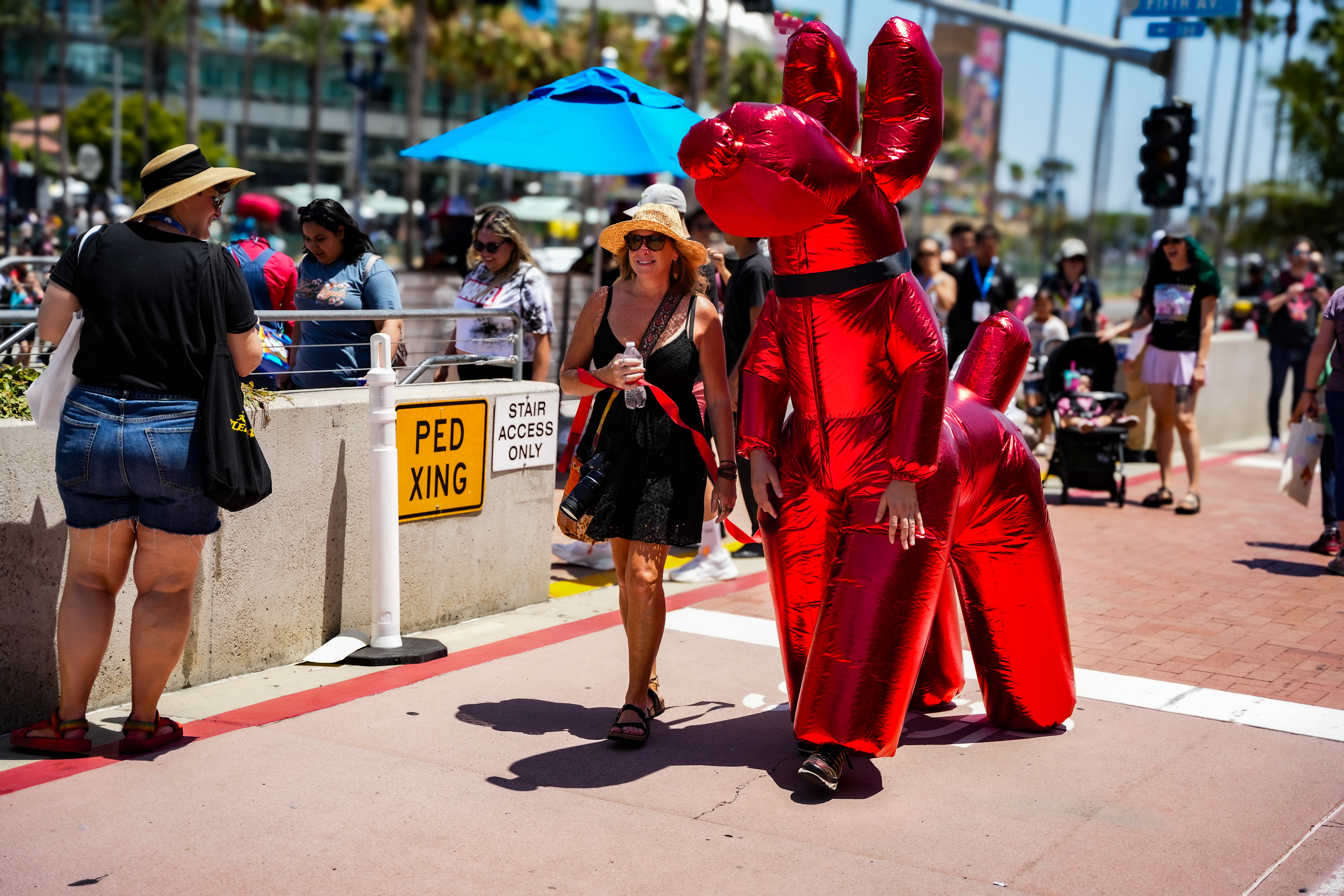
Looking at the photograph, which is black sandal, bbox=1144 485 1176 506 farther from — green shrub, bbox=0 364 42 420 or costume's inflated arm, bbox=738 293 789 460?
green shrub, bbox=0 364 42 420

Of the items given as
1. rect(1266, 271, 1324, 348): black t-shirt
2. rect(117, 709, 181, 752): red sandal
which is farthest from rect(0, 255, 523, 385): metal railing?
rect(1266, 271, 1324, 348): black t-shirt

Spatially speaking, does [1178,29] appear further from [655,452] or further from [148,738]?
[148,738]

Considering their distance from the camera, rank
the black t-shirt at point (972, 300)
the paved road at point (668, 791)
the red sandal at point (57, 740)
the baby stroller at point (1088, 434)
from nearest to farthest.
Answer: the paved road at point (668, 791), the red sandal at point (57, 740), the baby stroller at point (1088, 434), the black t-shirt at point (972, 300)

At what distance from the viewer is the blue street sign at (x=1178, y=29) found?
507 inches

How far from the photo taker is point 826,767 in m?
4.33

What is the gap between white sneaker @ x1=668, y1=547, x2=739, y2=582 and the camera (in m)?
7.54

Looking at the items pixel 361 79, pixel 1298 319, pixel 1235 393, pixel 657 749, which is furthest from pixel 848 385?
pixel 361 79

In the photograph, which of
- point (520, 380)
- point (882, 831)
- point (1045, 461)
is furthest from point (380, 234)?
point (882, 831)

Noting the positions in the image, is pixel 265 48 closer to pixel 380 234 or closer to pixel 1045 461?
pixel 380 234

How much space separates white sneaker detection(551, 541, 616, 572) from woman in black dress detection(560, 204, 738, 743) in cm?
279

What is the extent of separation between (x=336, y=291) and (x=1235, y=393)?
1112 centimetres

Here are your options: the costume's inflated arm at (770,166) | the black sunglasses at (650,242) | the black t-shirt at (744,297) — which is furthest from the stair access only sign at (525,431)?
the costume's inflated arm at (770,166)

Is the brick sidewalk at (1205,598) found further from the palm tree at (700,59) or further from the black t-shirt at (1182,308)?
the palm tree at (700,59)

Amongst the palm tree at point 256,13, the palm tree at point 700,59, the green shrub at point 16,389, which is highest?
the palm tree at point 256,13
